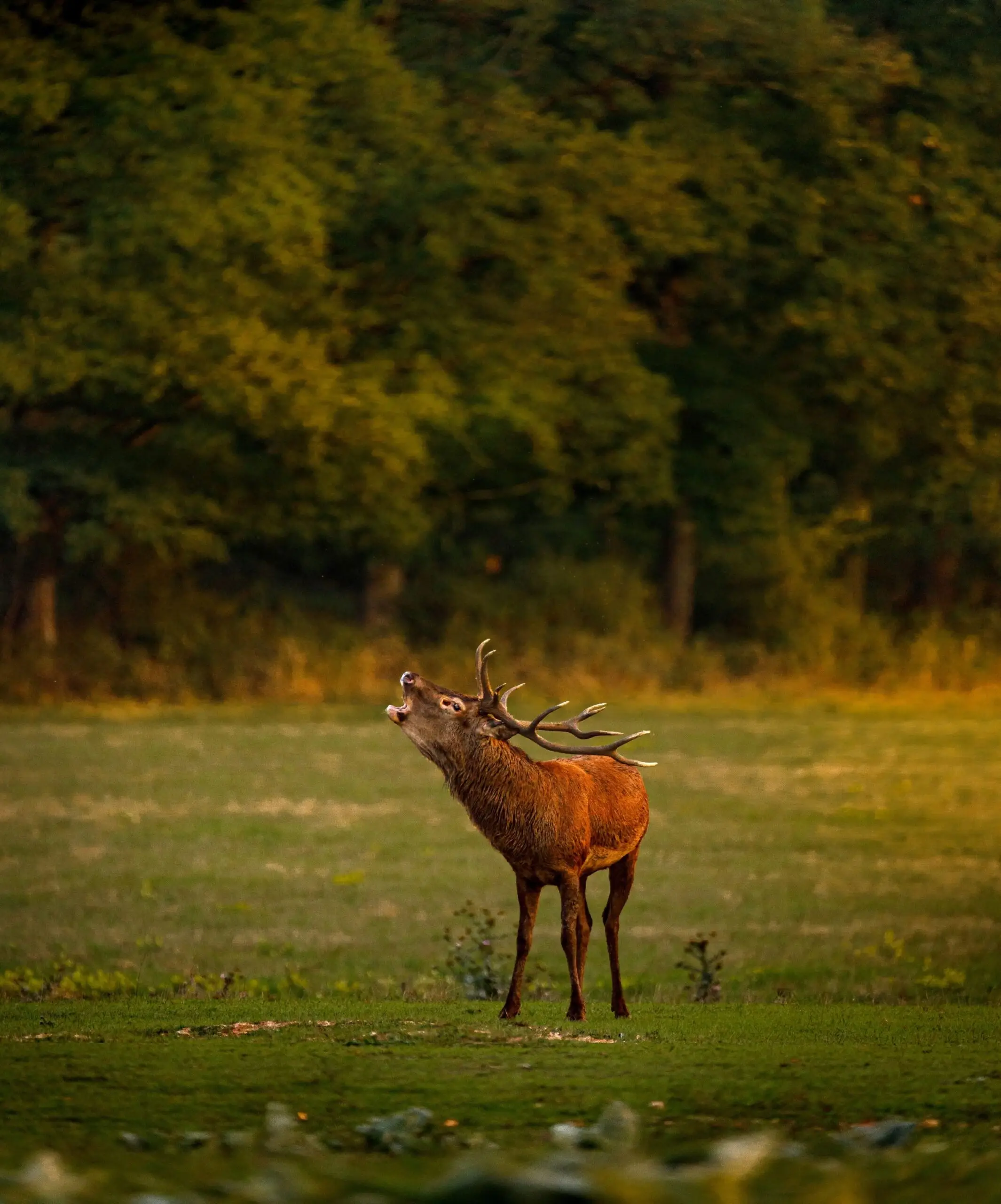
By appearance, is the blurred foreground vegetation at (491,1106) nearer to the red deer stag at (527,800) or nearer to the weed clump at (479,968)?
the red deer stag at (527,800)

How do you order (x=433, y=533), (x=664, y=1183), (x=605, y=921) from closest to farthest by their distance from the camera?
1. (x=664, y=1183)
2. (x=605, y=921)
3. (x=433, y=533)

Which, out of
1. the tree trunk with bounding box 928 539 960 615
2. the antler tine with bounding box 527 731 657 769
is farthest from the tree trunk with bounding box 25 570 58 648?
the antler tine with bounding box 527 731 657 769

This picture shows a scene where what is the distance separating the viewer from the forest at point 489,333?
33.9 meters

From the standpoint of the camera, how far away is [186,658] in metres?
36.2

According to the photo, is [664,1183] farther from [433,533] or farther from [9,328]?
[433,533]

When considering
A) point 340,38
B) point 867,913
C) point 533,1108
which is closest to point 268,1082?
point 533,1108

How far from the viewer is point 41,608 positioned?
119ft

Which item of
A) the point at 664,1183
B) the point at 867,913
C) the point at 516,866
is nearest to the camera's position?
the point at 664,1183

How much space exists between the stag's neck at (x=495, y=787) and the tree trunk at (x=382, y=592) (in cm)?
2892

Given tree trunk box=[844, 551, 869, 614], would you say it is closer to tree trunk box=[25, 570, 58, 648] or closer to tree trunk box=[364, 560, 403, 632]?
tree trunk box=[364, 560, 403, 632]

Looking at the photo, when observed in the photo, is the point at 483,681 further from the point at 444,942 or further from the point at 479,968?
the point at 444,942

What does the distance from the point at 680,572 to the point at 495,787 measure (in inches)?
1216

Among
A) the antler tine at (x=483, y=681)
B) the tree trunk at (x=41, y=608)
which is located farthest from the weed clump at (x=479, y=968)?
the tree trunk at (x=41, y=608)

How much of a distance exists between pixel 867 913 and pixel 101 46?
72.9 ft
